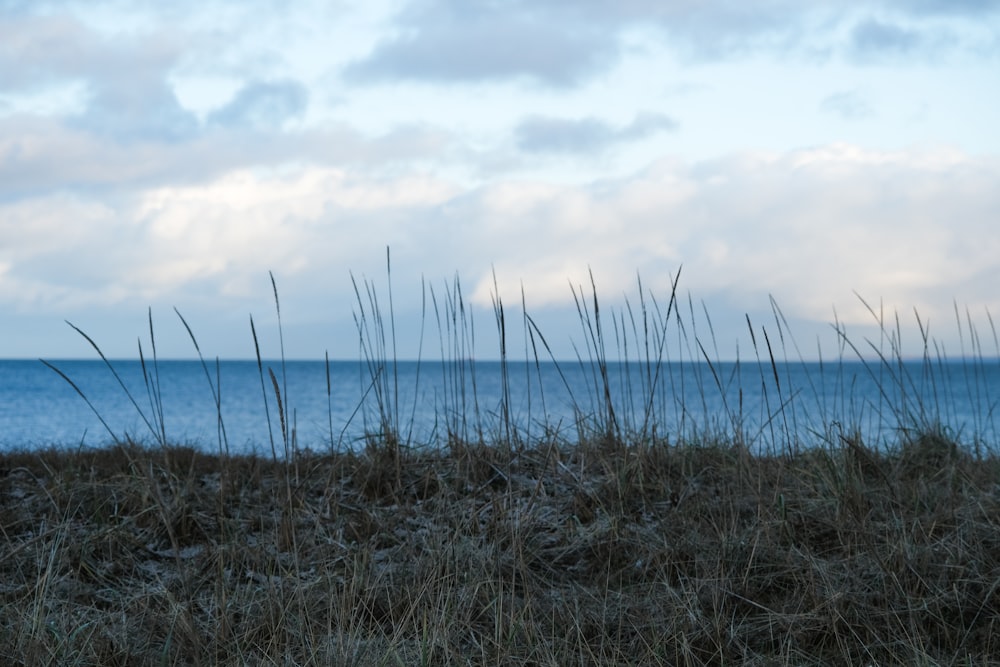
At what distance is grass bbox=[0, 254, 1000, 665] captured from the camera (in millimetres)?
2963

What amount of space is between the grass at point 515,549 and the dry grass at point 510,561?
0.01 m

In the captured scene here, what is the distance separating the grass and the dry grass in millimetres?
14

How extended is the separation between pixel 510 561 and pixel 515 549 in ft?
0.72

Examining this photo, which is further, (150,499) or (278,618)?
(150,499)

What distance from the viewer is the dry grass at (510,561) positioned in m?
2.95

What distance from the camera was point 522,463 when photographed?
15.8ft

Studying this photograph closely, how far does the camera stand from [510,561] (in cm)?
354

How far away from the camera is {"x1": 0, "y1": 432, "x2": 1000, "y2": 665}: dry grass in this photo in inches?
116

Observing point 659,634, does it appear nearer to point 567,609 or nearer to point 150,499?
A: point 567,609

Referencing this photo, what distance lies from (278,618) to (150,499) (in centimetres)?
155

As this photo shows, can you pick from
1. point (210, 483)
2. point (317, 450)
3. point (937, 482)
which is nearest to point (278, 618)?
point (210, 483)

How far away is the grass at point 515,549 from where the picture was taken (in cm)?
296

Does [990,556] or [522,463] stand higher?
[522,463]

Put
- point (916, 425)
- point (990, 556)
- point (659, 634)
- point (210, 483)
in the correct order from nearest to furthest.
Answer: point (659, 634)
point (990, 556)
point (210, 483)
point (916, 425)
